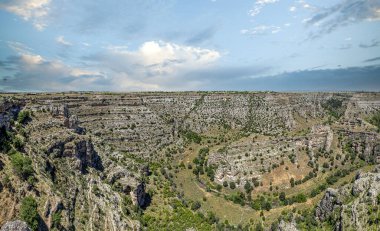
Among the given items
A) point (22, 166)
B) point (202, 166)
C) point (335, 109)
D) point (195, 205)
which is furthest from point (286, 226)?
point (335, 109)

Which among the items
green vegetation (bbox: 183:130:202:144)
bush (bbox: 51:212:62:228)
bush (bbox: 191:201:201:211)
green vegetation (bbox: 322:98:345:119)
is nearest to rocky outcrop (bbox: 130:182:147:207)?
bush (bbox: 191:201:201:211)

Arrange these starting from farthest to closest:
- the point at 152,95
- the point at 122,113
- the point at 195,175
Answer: the point at 152,95
the point at 122,113
the point at 195,175

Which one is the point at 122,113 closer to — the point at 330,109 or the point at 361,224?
the point at 361,224

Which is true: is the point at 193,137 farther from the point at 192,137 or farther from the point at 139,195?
the point at 139,195

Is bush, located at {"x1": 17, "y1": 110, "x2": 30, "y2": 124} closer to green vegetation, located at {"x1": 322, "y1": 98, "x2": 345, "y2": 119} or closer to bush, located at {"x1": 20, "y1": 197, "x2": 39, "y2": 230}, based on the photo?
bush, located at {"x1": 20, "y1": 197, "x2": 39, "y2": 230}

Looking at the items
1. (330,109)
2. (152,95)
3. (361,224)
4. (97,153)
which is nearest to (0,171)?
(97,153)

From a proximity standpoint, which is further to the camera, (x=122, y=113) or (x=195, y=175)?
(x=122, y=113)

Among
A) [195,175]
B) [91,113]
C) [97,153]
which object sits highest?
[91,113]

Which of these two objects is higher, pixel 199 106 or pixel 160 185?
pixel 199 106
